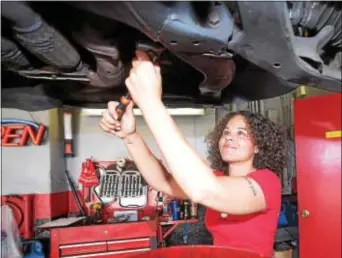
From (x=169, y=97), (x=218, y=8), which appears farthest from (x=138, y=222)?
(x=218, y=8)

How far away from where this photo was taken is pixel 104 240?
5.49 ft

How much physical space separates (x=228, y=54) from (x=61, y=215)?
1831 millimetres

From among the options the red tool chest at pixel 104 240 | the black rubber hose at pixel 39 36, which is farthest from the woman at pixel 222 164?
the red tool chest at pixel 104 240

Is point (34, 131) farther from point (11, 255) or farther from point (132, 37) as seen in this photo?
point (132, 37)

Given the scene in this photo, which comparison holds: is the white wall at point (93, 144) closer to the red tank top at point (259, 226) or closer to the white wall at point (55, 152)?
the white wall at point (55, 152)

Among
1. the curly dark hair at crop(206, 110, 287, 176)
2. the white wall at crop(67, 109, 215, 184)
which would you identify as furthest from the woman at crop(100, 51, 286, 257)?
the white wall at crop(67, 109, 215, 184)

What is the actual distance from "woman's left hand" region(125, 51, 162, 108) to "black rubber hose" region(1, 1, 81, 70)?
0.43 ft

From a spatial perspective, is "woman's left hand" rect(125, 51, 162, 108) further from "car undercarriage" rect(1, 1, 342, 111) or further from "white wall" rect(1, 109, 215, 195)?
"white wall" rect(1, 109, 215, 195)

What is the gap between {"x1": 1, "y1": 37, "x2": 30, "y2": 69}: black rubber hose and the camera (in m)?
0.59

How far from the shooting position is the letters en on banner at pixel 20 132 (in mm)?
1858

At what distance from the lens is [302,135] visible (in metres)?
1.07

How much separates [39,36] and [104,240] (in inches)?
53.5

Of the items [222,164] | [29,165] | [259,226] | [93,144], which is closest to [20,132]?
[29,165]

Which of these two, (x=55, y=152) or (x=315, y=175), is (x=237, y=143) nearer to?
(x=315, y=175)
